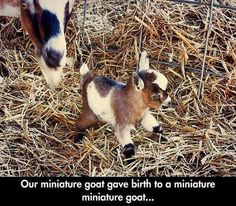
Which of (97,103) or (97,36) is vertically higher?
(97,36)

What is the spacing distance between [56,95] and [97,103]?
0.13m

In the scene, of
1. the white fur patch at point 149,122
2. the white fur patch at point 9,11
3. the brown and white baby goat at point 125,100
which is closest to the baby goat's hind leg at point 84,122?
the brown and white baby goat at point 125,100

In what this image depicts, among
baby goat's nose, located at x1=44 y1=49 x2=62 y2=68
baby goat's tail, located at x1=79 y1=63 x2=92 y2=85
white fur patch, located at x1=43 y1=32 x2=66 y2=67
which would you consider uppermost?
white fur patch, located at x1=43 y1=32 x2=66 y2=67

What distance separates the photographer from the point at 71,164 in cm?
143

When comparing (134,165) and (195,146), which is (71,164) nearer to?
(134,165)

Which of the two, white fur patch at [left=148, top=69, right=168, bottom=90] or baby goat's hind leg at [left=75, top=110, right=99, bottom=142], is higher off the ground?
white fur patch at [left=148, top=69, right=168, bottom=90]

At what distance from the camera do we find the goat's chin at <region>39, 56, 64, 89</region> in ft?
4.72

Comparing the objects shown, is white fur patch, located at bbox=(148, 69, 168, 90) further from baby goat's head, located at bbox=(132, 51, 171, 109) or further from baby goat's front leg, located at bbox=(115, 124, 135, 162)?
baby goat's front leg, located at bbox=(115, 124, 135, 162)

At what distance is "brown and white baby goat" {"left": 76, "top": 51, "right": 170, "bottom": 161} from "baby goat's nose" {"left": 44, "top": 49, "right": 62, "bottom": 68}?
6 centimetres

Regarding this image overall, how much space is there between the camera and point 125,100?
1393 millimetres

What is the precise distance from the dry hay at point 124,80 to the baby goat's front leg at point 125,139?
0.02 m

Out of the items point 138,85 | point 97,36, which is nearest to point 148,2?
point 97,36

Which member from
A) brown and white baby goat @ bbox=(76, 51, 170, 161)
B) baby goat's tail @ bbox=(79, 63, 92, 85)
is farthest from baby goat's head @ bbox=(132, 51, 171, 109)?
baby goat's tail @ bbox=(79, 63, 92, 85)

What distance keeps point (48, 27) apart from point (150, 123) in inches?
11.6
